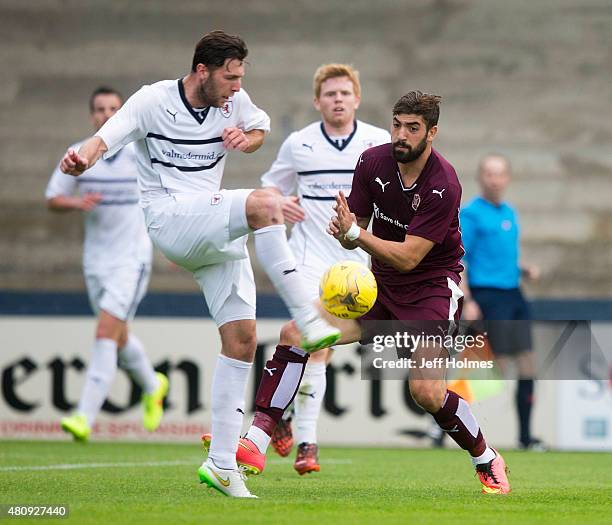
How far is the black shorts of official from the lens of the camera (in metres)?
→ 11.0

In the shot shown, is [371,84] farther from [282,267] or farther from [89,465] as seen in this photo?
[282,267]

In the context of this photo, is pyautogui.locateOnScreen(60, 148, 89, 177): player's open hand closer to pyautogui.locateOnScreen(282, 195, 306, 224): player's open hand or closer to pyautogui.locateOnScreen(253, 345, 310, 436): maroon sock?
pyautogui.locateOnScreen(253, 345, 310, 436): maroon sock

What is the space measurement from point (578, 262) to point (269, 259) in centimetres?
865

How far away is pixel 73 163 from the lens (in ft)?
18.2

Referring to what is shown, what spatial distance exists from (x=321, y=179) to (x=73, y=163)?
3.00 m

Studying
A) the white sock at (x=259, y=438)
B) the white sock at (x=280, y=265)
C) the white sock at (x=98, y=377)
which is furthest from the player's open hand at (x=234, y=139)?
the white sock at (x=98, y=377)

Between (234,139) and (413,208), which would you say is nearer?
(234,139)

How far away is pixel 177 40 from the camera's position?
46.6ft

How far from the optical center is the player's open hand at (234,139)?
600 cm

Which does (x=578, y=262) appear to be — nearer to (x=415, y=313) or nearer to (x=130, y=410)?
(x=130, y=410)

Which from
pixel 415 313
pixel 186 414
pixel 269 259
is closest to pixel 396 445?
pixel 186 414

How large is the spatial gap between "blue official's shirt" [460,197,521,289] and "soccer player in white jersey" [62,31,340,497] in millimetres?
5070

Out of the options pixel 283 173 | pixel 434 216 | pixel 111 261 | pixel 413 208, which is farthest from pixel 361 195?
pixel 111 261

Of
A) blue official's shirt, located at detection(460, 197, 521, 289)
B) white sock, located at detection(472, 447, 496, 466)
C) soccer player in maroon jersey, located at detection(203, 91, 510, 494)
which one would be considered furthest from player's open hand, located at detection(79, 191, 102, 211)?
white sock, located at detection(472, 447, 496, 466)
